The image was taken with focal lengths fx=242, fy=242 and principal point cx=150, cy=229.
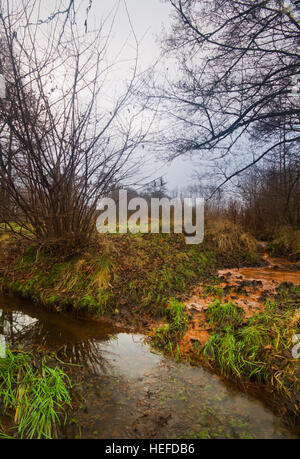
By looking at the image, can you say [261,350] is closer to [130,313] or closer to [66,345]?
[130,313]

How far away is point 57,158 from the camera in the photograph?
4.15 metres

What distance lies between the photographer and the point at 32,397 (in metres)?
1.89

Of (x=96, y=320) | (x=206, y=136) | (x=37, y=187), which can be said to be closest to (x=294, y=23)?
(x=206, y=136)

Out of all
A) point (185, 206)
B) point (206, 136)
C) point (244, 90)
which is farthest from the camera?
point (185, 206)

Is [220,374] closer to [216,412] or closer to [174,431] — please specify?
[216,412]

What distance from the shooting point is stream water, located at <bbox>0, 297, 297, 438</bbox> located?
173cm

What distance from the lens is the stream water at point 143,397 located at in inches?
68.2

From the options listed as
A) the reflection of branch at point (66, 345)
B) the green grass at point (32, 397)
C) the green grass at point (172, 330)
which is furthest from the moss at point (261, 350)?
the green grass at point (32, 397)

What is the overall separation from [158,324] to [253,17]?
521 centimetres

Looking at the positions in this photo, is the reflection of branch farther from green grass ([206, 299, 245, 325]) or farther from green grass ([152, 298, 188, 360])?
green grass ([206, 299, 245, 325])

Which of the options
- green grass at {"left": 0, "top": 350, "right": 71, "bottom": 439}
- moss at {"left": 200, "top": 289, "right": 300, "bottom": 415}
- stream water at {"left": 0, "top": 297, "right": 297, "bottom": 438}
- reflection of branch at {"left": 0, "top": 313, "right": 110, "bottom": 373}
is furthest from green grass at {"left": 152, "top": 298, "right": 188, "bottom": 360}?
green grass at {"left": 0, "top": 350, "right": 71, "bottom": 439}

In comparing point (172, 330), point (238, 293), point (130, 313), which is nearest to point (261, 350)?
point (172, 330)

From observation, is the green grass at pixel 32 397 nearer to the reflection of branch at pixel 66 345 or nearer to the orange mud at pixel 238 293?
A: the reflection of branch at pixel 66 345

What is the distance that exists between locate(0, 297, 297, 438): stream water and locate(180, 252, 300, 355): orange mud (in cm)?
50
